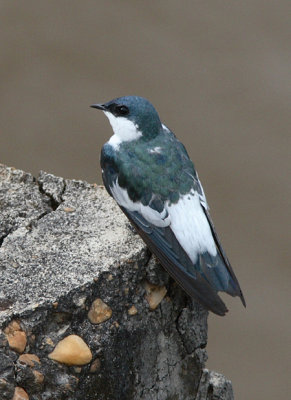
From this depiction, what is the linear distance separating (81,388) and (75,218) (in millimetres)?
361

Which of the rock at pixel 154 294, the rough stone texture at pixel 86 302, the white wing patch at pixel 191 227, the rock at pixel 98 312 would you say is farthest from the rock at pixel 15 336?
the white wing patch at pixel 191 227

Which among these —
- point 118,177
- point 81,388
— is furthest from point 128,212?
point 81,388

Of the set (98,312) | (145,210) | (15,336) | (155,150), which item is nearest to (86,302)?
(98,312)

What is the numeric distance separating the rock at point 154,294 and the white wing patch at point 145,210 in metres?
0.14

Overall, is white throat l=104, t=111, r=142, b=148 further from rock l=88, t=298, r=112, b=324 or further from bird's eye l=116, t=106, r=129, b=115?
rock l=88, t=298, r=112, b=324

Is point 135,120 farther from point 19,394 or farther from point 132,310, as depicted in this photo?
point 19,394

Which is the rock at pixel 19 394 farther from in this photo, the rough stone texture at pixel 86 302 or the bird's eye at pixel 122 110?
Result: the bird's eye at pixel 122 110

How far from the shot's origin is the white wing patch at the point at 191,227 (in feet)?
5.30

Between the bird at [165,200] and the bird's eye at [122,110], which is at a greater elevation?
the bird's eye at [122,110]

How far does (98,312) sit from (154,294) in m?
0.14

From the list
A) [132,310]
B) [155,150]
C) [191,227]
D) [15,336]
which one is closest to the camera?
[15,336]

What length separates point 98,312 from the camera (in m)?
1.48

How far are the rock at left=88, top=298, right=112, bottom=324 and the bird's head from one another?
0.45 meters

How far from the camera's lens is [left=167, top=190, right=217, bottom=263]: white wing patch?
5.30 ft
